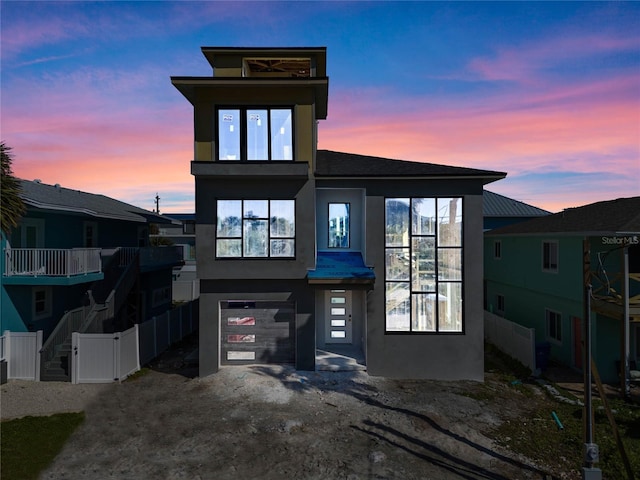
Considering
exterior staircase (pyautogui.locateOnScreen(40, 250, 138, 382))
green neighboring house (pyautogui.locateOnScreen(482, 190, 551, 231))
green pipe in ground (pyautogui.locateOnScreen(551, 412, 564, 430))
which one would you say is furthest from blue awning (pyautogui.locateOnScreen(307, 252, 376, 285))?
green neighboring house (pyautogui.locateOnScreen(482, 190, 551, 231))

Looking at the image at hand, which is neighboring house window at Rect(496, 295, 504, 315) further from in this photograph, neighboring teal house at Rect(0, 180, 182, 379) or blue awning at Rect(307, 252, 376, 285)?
neighboring teal house at Rect(0, 180, 182, 379)

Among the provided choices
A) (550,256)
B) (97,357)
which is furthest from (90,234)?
(550,256)

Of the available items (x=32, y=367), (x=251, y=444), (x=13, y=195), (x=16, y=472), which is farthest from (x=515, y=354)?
(x=13, y=195)

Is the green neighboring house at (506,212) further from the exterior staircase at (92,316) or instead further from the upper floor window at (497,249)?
the exterior staircase at (92,316)

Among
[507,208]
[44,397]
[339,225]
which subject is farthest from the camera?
[507,208]

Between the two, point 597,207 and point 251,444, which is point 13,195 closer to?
point 251,444

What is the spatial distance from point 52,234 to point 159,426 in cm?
1180

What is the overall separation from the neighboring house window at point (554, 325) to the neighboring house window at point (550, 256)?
6.81 ft

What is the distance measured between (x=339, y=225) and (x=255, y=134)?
4.93 metres

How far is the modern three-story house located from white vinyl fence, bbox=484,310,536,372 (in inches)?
110

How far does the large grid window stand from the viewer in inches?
595

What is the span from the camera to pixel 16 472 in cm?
873

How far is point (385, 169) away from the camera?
15.7 meters

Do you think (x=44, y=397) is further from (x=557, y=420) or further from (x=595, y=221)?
(x=595, y=221)
